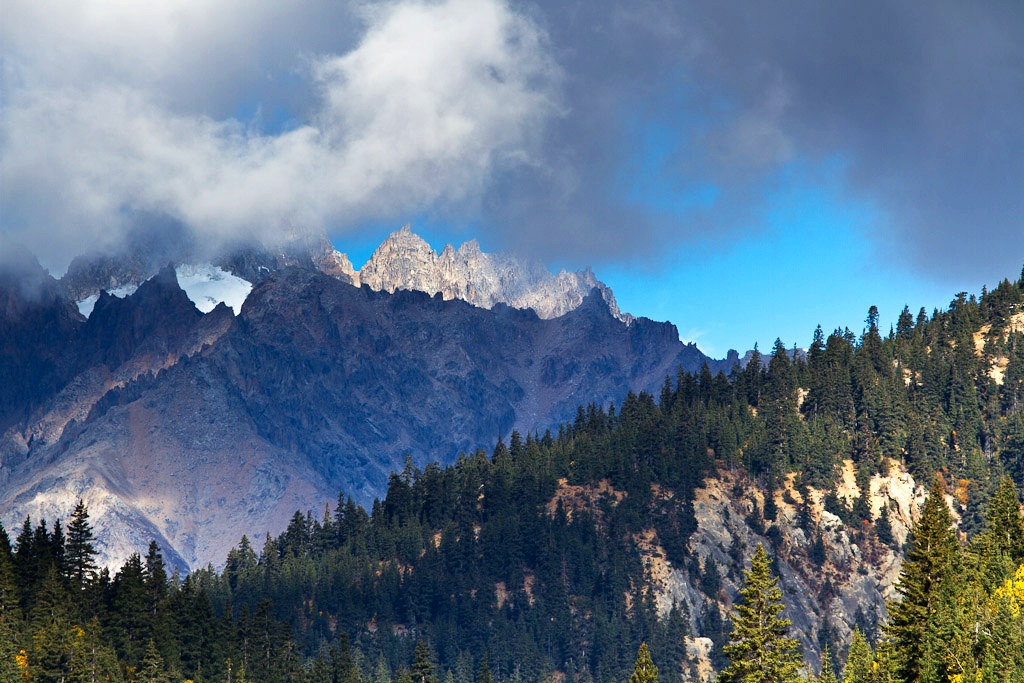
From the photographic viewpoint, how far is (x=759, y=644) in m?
92.5

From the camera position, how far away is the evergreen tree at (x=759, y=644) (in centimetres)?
9225

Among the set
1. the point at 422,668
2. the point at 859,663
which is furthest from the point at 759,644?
the point at 422,668

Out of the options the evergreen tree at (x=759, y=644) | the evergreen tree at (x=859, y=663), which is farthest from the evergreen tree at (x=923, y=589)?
A: the evergreen tree at (x=859, y=663)

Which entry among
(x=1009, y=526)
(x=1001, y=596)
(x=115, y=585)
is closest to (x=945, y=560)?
(x=1001, y=596)

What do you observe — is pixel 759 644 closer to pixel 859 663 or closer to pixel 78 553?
pixel 859 663

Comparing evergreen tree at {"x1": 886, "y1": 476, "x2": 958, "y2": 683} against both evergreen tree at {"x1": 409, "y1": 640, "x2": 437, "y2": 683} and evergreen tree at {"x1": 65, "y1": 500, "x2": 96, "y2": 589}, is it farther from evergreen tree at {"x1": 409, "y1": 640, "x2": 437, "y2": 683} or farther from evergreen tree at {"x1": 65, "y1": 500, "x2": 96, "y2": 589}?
evergreen tree at {"x1": 65, "y1": 500, "x2": 96, "y2": 589}

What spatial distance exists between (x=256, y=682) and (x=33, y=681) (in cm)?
3951

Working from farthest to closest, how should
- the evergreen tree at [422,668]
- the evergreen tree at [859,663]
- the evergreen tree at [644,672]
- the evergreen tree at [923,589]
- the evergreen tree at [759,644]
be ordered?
the evergreen tree at [422,668] → the evergreen tree at [859,663] → the evergreen tree at [644,672] → the evergreen tree at [923,589] → the evergreen tree at [759,644]

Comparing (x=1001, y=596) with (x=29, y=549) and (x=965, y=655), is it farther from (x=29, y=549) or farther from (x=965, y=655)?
(x=29, y=549)

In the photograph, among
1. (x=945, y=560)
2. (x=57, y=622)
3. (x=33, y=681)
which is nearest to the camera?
(x=945, y=560)

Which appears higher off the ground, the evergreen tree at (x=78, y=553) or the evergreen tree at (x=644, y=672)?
the evergreen tree at (x=78, y=553)

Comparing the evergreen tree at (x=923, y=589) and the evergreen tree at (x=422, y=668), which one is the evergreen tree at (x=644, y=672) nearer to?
the evergreen tree at (x=923, y=589)

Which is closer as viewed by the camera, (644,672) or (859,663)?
(644,672)

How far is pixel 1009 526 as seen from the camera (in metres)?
106
